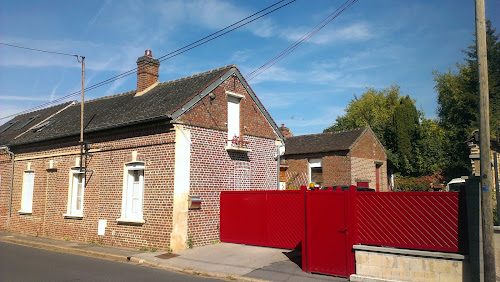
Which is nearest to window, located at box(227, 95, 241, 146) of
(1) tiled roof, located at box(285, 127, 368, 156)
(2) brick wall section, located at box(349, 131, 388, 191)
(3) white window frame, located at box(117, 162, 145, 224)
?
(3) white window frame, located at box(117, 162, 145, 224)

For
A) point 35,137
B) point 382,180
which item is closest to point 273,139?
point 35,137

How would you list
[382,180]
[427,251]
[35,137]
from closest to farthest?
[427,251]
[35,137]
[382,180]

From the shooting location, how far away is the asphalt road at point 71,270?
8539 millimetres

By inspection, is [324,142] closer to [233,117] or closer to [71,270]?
[233,117]

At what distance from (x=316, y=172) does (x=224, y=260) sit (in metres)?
18.0

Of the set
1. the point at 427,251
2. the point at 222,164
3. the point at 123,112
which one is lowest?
the point at 427,251

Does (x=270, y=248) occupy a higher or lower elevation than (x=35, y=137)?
lower

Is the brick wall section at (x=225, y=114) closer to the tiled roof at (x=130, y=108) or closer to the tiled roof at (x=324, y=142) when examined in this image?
the tiled roof at (x=130, y=108)

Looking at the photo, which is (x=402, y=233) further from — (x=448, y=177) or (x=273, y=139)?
(x=448, y=177)

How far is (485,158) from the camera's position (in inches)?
261

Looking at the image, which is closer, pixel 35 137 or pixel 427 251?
pixel 427 251

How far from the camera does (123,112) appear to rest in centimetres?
1478

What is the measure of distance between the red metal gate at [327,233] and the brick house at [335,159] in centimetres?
1679

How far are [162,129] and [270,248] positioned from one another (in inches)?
205
